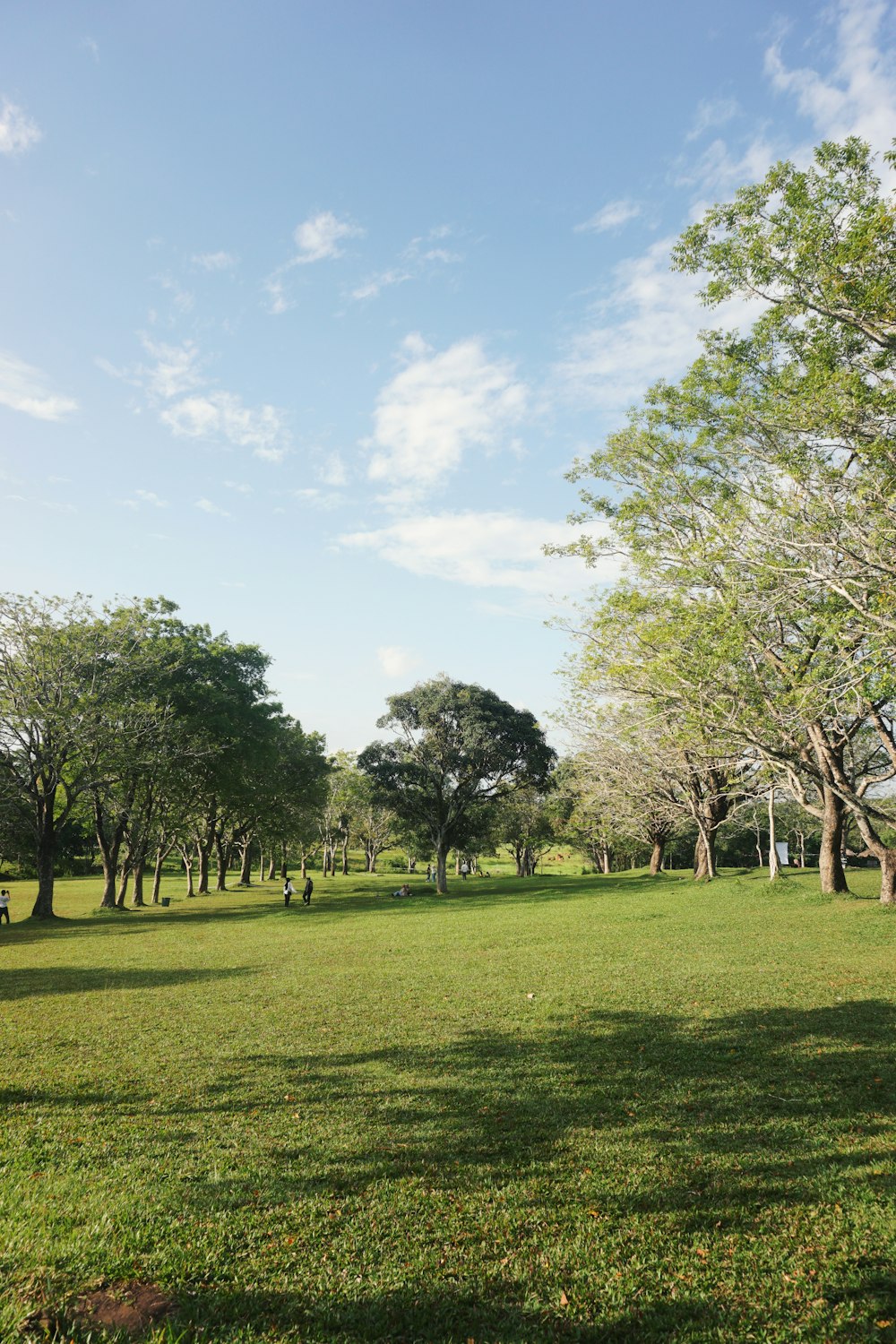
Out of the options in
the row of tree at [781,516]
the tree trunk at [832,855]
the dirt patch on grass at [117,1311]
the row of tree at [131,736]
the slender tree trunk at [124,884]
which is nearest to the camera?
the dirt patch on grass at [117,1311]

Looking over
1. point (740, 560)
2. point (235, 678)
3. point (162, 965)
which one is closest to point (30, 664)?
point (235, 678)

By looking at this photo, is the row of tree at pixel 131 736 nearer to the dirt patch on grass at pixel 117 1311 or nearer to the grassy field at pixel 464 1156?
the grassy field at pixel 464 1156

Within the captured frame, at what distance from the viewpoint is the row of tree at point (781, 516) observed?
12.6 meters

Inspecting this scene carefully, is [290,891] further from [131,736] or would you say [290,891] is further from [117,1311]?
[117,1311]

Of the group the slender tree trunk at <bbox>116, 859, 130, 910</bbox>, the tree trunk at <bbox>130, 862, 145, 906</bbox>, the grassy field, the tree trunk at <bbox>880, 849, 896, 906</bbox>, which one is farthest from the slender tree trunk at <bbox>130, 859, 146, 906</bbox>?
the tree trunk at <bbox>880, 849, 896, 906</bbox>

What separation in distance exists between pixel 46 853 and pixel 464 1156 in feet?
107

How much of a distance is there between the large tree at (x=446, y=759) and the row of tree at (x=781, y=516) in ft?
63.1

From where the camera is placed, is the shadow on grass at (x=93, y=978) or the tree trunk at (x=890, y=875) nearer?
the shadow on grass at (x=93, y=978)

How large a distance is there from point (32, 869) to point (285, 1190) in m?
73.5

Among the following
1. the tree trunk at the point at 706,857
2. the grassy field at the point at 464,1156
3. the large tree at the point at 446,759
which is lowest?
the tree trunk at the point at 706,857

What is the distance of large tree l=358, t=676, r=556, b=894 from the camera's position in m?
44.2

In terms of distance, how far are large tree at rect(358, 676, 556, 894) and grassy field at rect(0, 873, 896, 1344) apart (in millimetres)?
29448

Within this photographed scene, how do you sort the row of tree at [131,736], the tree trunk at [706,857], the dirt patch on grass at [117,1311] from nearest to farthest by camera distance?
1. the dirt patch on grass at [117,1311]
2. the row of tree at [131,736]
3. the tree trunk at [706,857]

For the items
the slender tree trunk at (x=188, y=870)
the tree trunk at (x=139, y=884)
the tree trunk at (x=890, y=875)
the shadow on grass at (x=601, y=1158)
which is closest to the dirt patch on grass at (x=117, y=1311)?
the shadow on grass at (x=601, y=1158)
